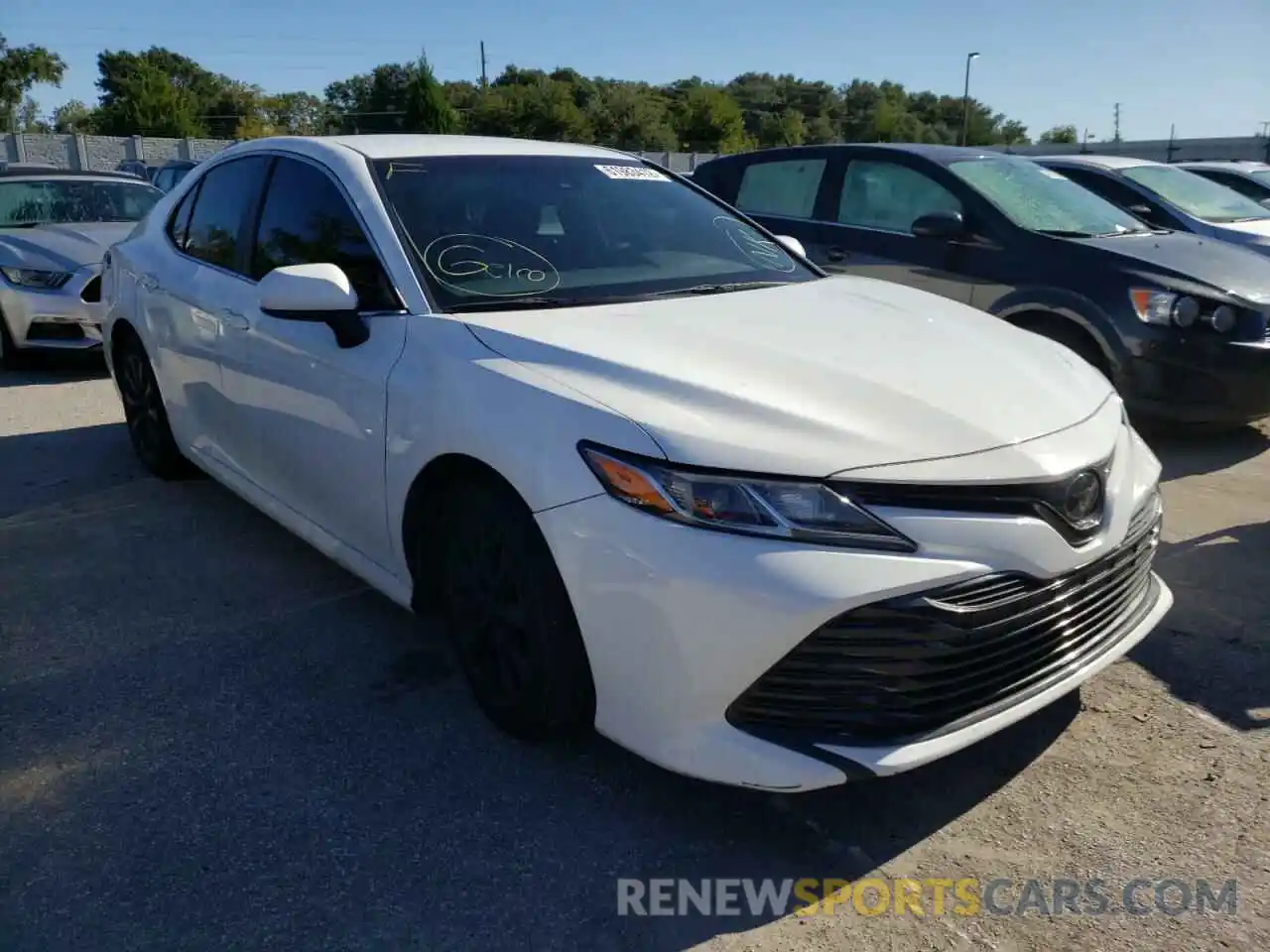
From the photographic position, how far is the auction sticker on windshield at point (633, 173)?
3801mm

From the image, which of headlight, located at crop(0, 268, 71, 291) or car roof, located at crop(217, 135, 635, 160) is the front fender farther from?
headlight, located at crop(0, 268, 71, 291)

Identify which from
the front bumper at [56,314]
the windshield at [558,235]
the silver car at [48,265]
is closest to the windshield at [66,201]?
the silver car at [48,265]

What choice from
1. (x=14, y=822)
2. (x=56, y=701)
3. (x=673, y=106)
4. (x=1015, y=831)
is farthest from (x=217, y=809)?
(x=673, y=106)

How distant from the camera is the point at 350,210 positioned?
3232 mm

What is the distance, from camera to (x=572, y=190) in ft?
11.6

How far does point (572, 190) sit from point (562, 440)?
151 centimetres

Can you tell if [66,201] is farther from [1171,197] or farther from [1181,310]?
[1171,197]

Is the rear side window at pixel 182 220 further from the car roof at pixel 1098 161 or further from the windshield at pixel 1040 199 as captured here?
the car roof at pixel 1098 161

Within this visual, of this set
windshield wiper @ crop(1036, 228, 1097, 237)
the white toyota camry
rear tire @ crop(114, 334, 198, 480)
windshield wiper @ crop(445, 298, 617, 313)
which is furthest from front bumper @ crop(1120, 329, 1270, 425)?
rear tire @ crop(114, 334, 198, 480)

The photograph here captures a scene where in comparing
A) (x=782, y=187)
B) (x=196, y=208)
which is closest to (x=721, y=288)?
(x=196, y=208)

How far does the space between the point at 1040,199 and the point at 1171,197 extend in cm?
428

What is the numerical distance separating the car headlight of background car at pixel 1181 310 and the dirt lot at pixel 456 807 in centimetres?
198

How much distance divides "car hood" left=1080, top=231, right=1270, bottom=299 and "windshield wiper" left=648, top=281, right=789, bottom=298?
2.91 metres

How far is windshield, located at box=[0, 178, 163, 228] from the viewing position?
852 centimetres
